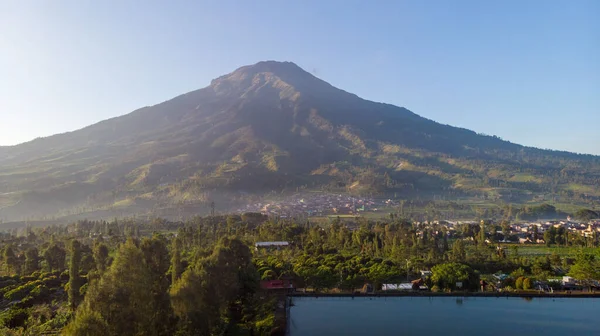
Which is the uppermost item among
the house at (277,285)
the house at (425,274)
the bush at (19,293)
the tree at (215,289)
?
the tree at (215,289)

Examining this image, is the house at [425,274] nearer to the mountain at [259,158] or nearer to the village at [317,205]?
the village at [317,205]

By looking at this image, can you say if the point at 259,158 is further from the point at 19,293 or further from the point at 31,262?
the point at 19,293

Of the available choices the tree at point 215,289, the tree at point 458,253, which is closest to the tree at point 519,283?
the tree at point 458,253

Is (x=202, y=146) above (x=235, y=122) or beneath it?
beneath

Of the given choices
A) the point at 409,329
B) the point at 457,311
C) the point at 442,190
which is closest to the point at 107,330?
the point at 409,329

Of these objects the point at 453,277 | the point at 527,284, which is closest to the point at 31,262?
the point at 453,277

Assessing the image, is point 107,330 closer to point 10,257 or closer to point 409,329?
point 409,329
